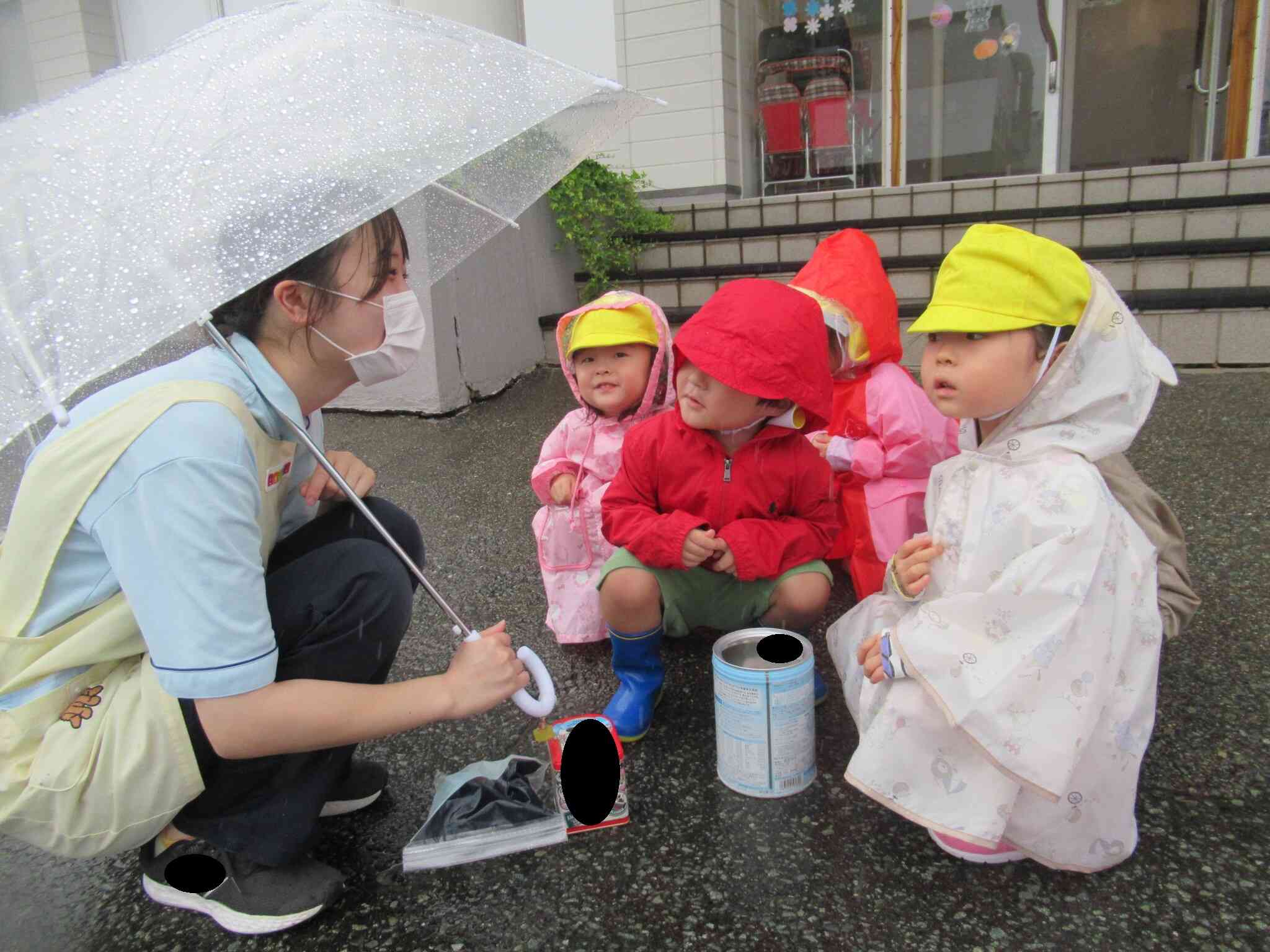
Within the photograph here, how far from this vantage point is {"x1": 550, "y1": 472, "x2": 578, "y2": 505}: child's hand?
8.04 ft

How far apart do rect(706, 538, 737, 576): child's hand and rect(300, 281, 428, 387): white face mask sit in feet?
2.68

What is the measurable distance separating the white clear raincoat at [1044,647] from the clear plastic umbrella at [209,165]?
64cm

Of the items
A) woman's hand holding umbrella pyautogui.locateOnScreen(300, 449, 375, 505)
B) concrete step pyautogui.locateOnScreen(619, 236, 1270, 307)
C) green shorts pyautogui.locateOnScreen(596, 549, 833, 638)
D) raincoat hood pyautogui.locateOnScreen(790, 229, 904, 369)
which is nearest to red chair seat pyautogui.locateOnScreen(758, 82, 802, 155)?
concrete step pyautogui.locateOnScreen(619, 236, 1270, 307)

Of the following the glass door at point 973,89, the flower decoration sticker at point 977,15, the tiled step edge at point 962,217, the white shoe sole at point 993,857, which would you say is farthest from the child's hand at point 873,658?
the flower decoration sticker at point 977,15

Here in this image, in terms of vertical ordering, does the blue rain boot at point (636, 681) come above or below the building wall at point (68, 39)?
below

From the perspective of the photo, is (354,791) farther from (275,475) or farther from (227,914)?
(275,475)

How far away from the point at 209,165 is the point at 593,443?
55.8 inches

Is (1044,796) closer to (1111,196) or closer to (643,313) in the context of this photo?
(643,313)

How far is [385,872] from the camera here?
1.60 m

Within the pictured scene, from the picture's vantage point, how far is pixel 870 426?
257cm

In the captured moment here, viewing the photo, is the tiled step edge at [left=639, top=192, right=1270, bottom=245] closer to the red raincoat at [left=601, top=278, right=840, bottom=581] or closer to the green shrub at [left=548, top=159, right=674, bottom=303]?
the green shrub at [left=548, top=159, right=674, bottom=303]

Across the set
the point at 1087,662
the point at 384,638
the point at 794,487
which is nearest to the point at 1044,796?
the point at 1087,662

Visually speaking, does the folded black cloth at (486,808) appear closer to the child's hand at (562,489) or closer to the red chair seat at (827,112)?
the child's hand at (562,489)

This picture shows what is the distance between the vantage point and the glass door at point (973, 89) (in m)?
7.32
